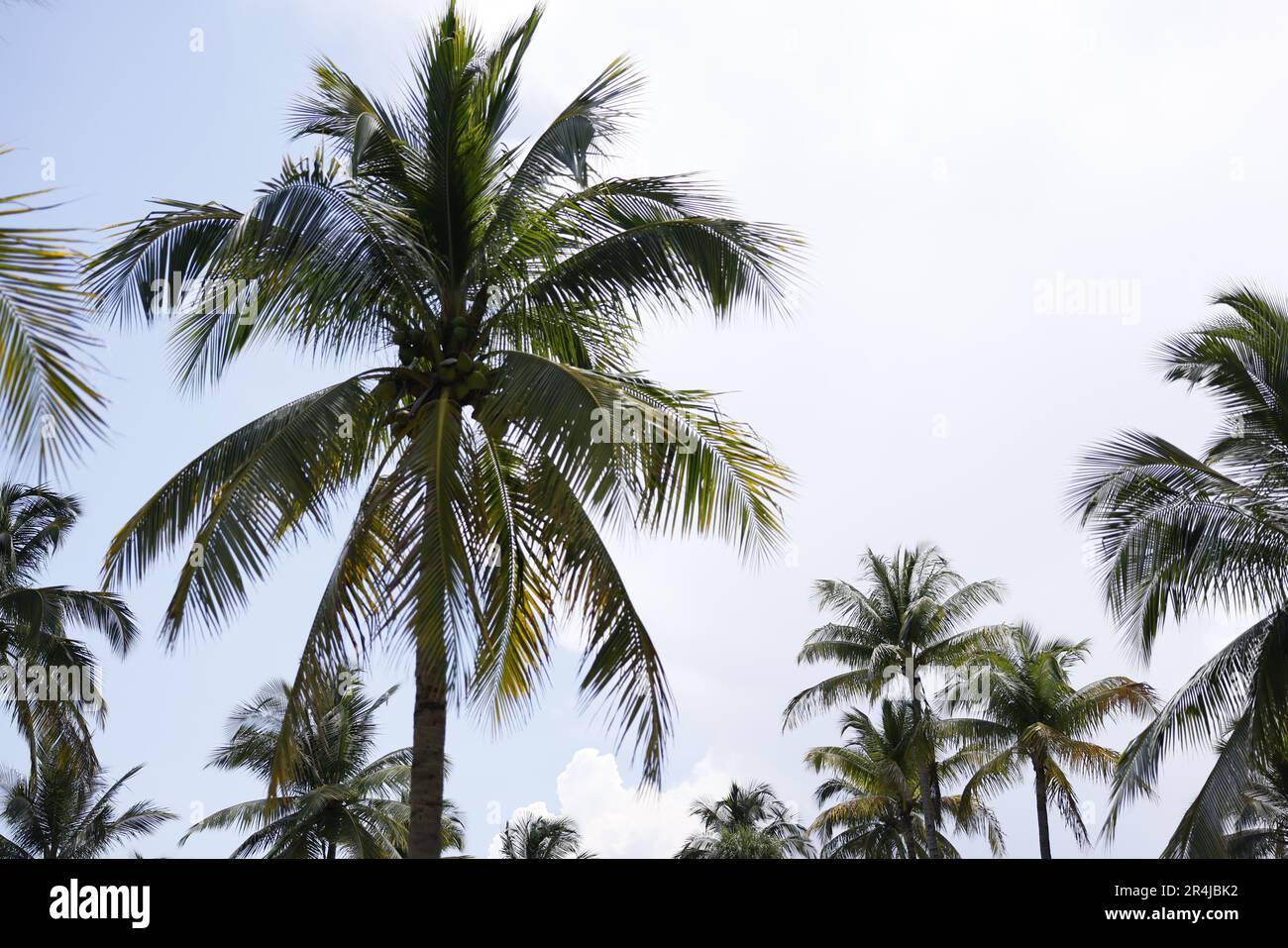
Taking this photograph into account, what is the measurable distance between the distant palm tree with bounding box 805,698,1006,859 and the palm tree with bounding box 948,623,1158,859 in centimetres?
115

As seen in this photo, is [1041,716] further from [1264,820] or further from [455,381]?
[455,381]

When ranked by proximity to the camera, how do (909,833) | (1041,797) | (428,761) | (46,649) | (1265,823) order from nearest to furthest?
(428,761) < (46,649) < (1041,797) < (1265,823) < (909,833)

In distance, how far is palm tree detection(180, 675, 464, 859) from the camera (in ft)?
89.8

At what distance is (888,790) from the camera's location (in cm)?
3334

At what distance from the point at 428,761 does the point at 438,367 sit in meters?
3.27

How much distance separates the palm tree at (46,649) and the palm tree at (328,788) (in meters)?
6.12

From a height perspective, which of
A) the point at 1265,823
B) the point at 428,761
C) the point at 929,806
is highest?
the point at 428,761

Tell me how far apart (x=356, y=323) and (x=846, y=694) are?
2450 centimetres

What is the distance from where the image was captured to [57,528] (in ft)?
75.6

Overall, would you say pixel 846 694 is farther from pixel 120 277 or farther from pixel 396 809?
pixel 120 277

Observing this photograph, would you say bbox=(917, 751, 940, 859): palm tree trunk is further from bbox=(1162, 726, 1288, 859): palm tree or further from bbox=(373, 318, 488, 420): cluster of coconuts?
bbox=(373, 318, 488, 420): cluster of coconuts

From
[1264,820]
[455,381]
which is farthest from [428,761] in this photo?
[1264,820]
